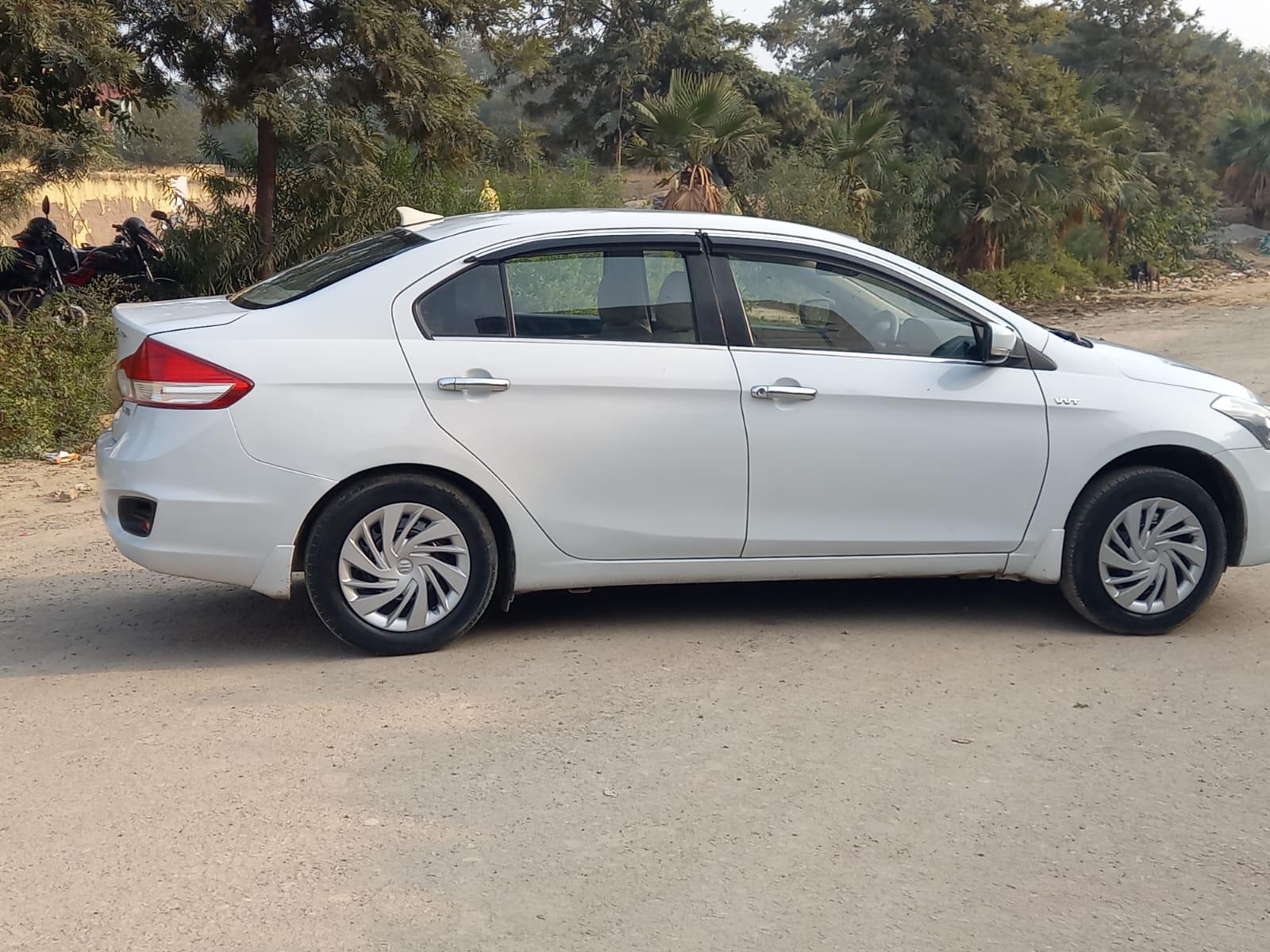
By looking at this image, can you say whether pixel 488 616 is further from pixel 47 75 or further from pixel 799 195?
pixel 799 195

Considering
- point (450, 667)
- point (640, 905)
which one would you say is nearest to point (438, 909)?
point (640, 905)

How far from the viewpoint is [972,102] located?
85.1 feet

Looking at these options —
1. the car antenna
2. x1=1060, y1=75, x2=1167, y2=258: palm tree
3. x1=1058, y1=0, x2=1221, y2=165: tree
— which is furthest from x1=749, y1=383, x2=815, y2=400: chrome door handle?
x1=1058, y1=0, x2=1221, y2=165: tree

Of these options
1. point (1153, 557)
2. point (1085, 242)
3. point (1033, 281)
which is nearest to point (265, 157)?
point (1153, 557)

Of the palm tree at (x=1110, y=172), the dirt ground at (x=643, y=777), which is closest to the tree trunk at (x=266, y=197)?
the dirt ground at (x=643, y=777)

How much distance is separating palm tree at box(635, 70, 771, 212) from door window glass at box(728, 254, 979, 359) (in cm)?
1221

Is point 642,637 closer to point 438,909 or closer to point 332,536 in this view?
point 332,536

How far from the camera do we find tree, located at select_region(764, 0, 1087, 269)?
85.5 ft

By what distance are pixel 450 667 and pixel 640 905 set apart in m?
2.03

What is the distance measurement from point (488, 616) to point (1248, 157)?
51690 millimetres

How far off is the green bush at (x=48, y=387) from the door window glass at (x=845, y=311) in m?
6.23

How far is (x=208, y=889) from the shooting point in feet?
11.8

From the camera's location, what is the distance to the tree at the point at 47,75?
1020 cm

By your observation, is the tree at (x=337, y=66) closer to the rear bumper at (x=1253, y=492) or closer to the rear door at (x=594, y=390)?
the rear door at (x=594, y=390)
